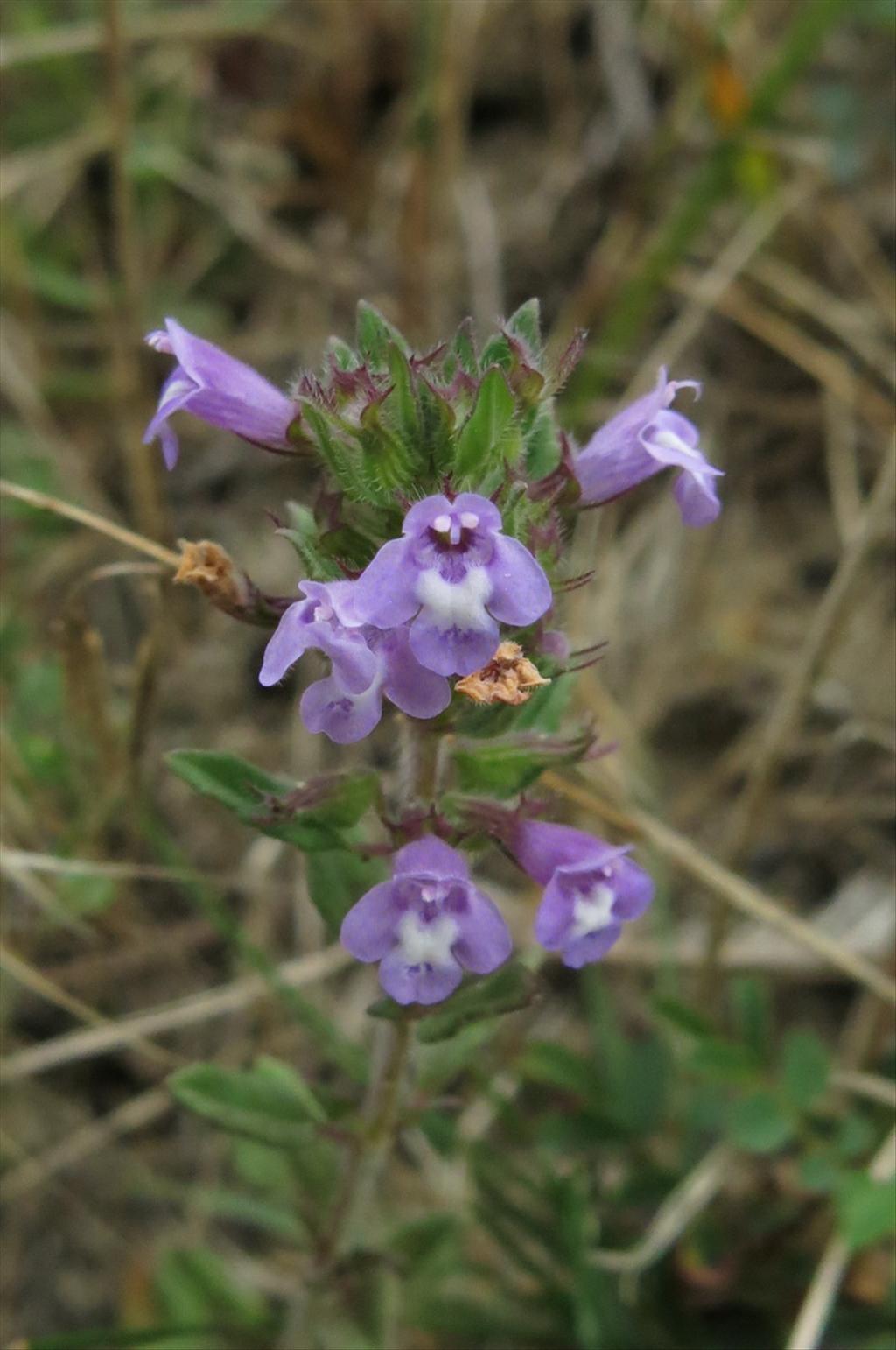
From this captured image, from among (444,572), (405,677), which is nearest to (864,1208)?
(405,677)

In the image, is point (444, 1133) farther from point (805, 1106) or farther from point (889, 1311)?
point (889, 1311)

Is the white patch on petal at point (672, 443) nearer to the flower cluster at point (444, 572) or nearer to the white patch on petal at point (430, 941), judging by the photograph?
the flower cluster at point (444, 572)

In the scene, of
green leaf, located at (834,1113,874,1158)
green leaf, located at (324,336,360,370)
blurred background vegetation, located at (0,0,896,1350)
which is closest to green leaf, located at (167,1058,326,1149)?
blurred background vegetation, located at (0,0,896,1350)

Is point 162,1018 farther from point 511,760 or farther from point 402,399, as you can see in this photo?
point 402,399

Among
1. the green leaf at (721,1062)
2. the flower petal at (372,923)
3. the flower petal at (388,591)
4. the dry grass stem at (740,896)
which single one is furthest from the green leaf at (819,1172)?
the flower petal at (388,591)

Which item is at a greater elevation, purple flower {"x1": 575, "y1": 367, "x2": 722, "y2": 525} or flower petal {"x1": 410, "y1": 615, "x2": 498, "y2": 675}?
purple flower {"x1": 575, "y1": 367, "x2": 722, "y2": 525}

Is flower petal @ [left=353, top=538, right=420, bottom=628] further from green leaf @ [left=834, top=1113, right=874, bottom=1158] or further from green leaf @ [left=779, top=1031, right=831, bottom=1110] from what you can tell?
green leaf @ [left=834, top=1113, right=874, bottom=1158]

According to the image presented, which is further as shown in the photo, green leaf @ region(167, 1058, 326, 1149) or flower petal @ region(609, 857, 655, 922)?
green leaf @ region(167, 1058, 326, 1149)

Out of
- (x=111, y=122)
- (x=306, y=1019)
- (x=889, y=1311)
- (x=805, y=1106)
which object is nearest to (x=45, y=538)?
(x=111, y=122)
